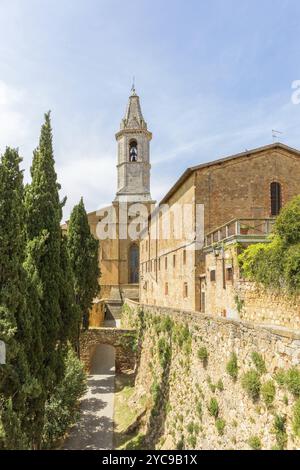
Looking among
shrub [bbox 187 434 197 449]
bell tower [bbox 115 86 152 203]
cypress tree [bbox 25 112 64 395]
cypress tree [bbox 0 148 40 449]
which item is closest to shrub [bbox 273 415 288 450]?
shrub [bbox 187 434 197 449]

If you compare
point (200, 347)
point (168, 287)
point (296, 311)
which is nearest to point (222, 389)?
point (200, 347)

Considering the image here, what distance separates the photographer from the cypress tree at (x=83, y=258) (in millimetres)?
22203

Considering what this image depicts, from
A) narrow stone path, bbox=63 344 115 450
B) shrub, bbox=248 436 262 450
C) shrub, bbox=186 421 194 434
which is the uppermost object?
shrub, bbox=248 436 262 450

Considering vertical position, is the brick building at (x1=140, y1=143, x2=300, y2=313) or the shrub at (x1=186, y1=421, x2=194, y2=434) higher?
the brick building at (x1=140, y1=143, x2=300, y2=313)

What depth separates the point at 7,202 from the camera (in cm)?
872

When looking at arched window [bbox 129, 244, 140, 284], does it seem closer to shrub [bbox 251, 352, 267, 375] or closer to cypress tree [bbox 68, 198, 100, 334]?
cypress tree [bbox 68, 198, 100, 334]

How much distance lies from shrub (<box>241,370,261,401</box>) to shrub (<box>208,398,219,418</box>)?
1.85m

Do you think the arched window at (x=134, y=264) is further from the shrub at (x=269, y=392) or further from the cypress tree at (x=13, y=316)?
the shrub at (x=269, y=392)

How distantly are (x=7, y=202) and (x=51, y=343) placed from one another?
5.07 meters

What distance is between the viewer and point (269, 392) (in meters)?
6.01

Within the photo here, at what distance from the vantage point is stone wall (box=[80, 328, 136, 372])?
20891 millimetres

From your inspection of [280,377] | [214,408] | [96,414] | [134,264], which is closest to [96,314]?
[134,264]

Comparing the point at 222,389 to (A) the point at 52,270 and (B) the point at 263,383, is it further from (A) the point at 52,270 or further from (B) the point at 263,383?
(A) the point at 52,270

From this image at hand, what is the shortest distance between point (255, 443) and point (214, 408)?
2.23m
